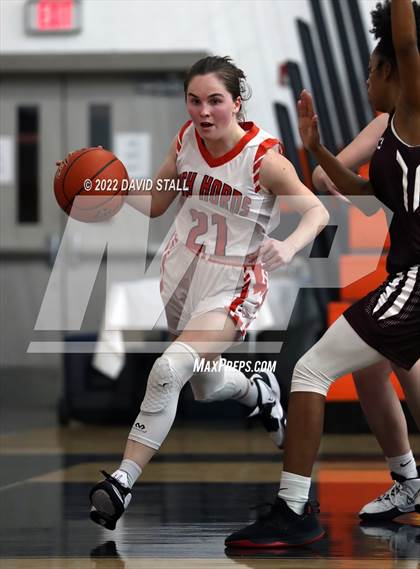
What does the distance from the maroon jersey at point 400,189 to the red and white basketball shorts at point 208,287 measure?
501 millimetres

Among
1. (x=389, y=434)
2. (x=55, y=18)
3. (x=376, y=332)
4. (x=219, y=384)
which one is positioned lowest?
(x=389, y=434)

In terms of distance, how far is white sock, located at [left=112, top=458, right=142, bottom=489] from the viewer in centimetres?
281

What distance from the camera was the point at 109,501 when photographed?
273 cm

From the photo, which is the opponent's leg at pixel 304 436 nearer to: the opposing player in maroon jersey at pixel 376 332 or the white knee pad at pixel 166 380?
the opposing player in maroon jersey at pixel 376 332

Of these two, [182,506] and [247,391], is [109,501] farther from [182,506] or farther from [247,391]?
[247,391]

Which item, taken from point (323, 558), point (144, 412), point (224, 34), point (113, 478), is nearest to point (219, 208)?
point (144, 412)

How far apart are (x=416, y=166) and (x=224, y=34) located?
4859 millimetres

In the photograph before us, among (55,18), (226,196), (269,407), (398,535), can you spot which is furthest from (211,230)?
(55,18)

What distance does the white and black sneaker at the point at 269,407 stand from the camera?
11.6 ft

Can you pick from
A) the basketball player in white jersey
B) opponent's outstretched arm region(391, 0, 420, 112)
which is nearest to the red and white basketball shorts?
the basketball player in white jersey

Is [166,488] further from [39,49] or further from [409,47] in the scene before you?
[39,49]

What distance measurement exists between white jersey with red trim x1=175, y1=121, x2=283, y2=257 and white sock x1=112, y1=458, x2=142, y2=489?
0.64 m

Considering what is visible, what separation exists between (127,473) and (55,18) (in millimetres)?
5405

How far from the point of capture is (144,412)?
2902mm
